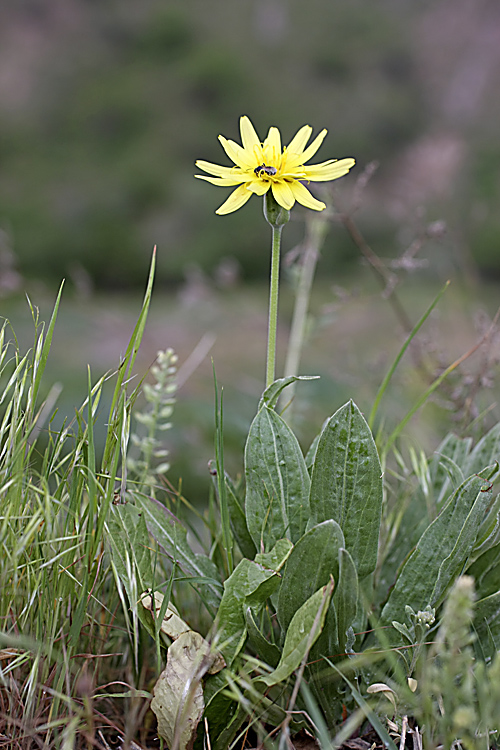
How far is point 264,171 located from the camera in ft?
2.46

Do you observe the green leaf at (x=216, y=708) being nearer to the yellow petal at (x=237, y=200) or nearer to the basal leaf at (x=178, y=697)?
the basal leaf at (x=178, y=697)

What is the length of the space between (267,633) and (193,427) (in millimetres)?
1223

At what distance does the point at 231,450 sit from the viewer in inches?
81.6

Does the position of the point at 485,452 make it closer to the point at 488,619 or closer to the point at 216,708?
the point at 488,619

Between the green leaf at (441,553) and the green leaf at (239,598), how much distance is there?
179 millimetres

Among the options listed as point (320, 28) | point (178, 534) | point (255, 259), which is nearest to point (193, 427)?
point (178, 534)

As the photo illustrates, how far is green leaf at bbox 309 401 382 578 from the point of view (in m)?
0.75

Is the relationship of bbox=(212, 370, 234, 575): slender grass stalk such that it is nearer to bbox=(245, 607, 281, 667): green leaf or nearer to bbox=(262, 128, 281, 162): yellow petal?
bbox=(245, 607, 281, 667): green leaf

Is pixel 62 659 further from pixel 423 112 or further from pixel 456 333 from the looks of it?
pixel 423 112

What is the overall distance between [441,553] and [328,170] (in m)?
0.48

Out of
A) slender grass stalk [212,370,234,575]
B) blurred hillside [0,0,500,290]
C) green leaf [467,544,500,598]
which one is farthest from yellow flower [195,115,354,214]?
blurred hillside [0,0,500,290]

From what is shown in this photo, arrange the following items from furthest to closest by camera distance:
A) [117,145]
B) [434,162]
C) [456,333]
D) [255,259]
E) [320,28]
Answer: [320,28]
[117,145]
[255,259]
[456,333]
[434,162]

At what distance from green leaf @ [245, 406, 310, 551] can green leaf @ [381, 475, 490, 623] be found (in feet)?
0.48

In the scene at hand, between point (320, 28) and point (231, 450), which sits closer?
point (231, 450)
